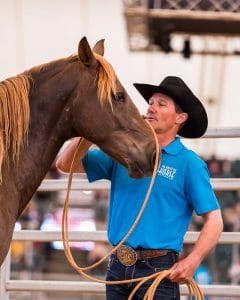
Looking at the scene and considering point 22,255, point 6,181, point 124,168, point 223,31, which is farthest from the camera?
point 22,255

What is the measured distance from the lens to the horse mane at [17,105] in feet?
12.5

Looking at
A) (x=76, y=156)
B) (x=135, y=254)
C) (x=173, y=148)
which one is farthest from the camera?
(x=76, y=156)

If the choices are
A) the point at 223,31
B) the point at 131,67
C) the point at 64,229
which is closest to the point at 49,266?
the point at 131,67

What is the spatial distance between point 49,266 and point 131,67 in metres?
2.65

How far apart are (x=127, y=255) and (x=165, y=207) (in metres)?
0.26

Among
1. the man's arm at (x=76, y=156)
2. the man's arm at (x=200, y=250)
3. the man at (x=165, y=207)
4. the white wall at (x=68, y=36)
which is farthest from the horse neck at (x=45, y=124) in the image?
the white wall at (x=68, y=36)

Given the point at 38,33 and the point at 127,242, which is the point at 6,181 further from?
the point at 38,33

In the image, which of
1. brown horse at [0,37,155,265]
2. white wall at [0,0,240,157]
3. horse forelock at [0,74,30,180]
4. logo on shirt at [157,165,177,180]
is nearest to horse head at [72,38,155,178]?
brown horse at [0,37,155,265]

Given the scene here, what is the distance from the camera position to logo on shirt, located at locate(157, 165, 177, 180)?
4.00m

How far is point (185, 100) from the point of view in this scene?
13.5ft

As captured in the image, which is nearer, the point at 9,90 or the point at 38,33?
the point at 9,90

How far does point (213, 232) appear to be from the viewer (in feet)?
12.8

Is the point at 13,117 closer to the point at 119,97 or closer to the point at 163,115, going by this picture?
the point at 119,97

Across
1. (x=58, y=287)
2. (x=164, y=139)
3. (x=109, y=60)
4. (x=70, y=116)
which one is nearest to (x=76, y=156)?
(x=70, y=116)
